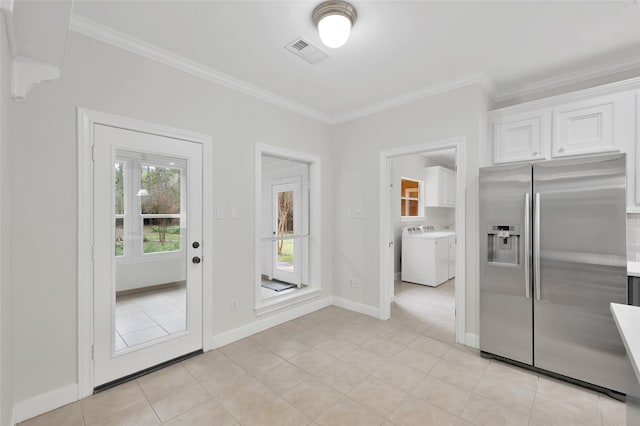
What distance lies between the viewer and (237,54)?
2514 millimetres

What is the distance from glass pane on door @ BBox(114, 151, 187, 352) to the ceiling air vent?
4.63ft

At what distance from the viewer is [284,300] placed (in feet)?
11.6

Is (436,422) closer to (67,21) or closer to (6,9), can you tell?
(6,9)

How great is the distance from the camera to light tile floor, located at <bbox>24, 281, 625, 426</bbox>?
6.18ft

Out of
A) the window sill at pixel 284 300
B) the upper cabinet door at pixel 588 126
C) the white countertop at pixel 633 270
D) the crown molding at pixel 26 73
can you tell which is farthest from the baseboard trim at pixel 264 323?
the upper cabinet door at pixel 588 126

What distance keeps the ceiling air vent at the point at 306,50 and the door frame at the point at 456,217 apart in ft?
4.74

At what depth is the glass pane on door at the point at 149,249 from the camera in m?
2.30

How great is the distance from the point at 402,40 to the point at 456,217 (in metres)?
1.79

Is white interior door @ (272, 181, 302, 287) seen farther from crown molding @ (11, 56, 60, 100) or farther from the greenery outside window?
crown molding @ (11, 56, 60, 100)

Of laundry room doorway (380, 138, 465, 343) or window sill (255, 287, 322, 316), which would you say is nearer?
laundry room doorway (380, 138, 465, 343)

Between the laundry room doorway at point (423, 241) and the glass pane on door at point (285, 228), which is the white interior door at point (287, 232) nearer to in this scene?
the glass pane on door at point (285, 228)

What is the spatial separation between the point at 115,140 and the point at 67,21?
3.79 feet

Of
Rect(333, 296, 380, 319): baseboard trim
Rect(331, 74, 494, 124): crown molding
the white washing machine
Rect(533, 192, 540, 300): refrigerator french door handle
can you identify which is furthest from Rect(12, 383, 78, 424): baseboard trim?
the white washing machine

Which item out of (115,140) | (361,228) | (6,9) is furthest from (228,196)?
(6,9)
